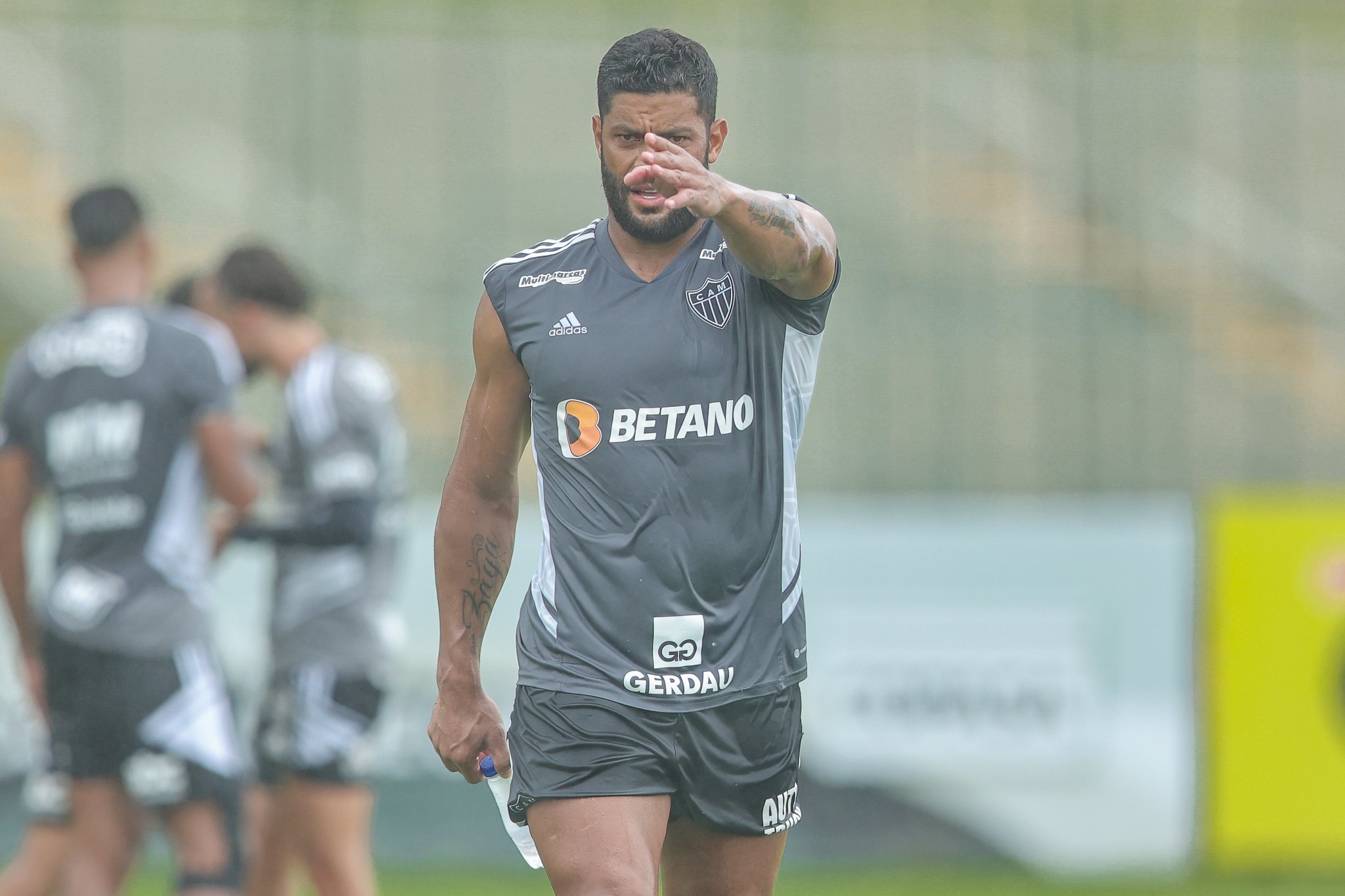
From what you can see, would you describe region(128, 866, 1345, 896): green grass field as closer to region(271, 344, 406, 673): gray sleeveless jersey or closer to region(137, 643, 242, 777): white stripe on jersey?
region(271, 344, 406, 673): gray sleeveless jersey

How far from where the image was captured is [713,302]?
3707mm

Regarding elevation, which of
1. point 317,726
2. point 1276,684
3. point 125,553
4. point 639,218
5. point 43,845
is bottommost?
point 1276,684

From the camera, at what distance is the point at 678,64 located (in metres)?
3.51

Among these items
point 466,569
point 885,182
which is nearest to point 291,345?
point 466,569

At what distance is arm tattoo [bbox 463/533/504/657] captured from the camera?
3.86 metres

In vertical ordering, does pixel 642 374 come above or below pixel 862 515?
above

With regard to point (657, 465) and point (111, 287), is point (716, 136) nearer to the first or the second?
point (657, 465)

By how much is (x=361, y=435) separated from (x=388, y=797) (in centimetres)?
331

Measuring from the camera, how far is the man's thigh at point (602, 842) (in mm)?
3457

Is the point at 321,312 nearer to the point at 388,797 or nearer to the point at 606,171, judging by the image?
the point at 388,797

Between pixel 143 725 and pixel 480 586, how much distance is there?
1566 mm

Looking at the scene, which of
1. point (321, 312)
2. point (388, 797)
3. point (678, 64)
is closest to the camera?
point (678, 64)

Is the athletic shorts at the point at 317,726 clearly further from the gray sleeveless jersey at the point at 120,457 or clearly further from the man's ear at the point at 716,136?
the man's ear at the point at 716,136

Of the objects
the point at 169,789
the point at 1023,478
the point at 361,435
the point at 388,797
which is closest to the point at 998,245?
the point at 1023,478
